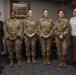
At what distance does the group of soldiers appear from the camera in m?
4.40

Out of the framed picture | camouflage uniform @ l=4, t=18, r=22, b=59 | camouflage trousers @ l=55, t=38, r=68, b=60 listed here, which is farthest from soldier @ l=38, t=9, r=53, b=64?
the framed picture

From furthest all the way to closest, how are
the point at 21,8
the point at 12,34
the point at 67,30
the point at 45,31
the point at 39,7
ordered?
the point at 39,7, the point at 21,8, the point at 45,31, the point at 12,34, the point at 67,30

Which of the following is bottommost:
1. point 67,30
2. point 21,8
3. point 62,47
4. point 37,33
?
point 62,47

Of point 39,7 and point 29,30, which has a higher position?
point 39,7

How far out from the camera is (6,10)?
19.0 ft

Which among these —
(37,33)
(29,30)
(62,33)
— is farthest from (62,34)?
(29,30)

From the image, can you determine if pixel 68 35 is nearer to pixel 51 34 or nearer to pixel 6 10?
pixel 51 34

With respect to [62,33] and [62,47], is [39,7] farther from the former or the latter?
[62,47]

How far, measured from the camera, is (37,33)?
4.67m

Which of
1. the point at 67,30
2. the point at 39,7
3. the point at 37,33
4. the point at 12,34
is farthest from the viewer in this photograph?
the point at 39,7

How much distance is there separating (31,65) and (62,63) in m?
0.76

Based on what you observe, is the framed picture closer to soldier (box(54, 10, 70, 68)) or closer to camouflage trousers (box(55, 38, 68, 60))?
soldier (box(54, 10, 70, 68))

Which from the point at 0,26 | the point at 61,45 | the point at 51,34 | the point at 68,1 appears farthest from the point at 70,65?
the point at 68,1

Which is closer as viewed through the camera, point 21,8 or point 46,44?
point 46,44
